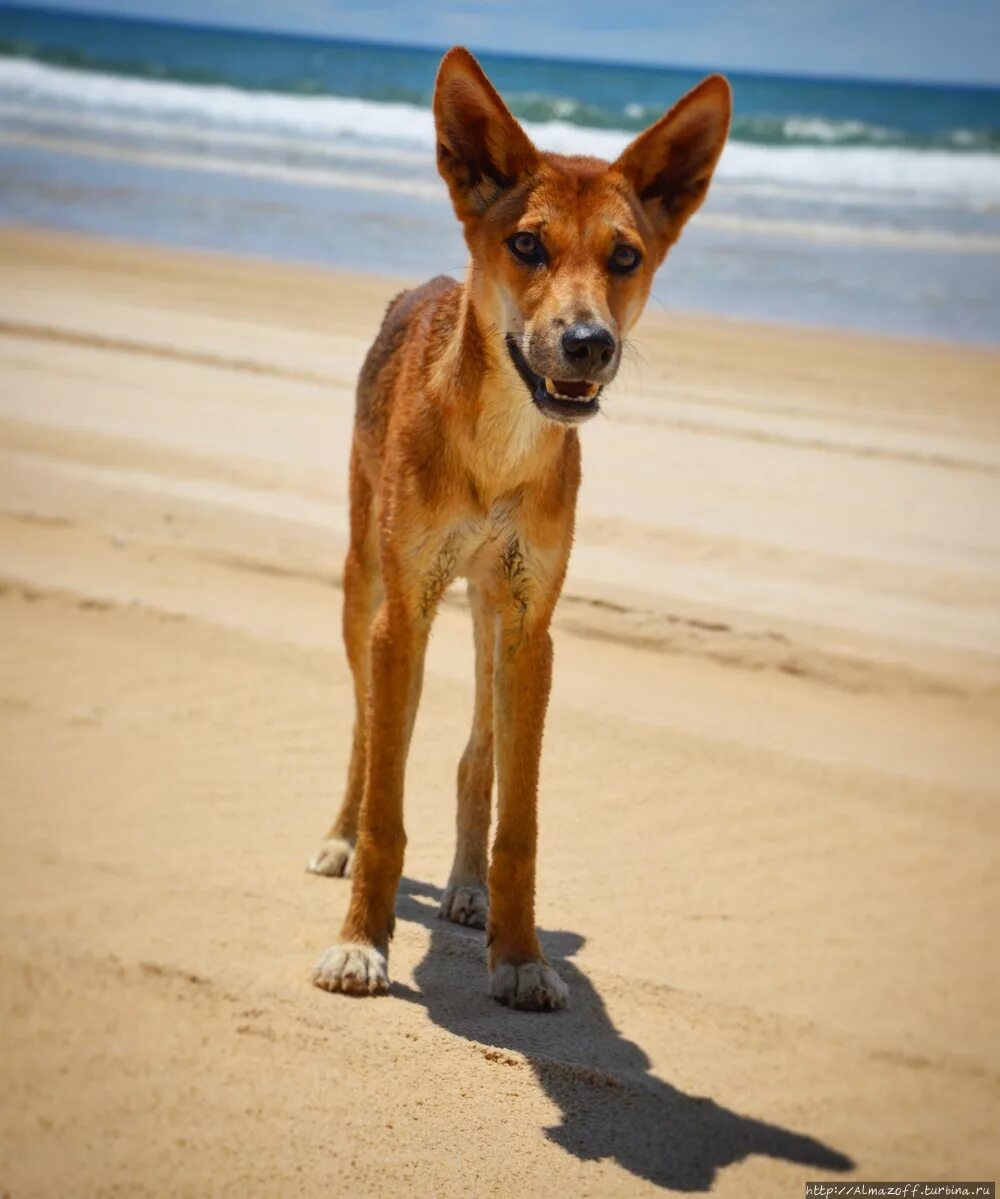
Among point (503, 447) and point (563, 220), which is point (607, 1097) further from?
point (563, 220)

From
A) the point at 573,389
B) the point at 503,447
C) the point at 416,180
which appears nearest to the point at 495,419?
the point at 503,447

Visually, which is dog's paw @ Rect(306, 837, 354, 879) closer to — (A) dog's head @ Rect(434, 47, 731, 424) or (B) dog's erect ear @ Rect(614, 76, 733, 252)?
(A) dog's head @ Rect(434, 47, 731, 424)

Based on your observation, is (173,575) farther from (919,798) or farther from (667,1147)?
(667,1147)

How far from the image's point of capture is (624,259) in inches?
172

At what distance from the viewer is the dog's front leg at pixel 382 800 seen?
4.70m

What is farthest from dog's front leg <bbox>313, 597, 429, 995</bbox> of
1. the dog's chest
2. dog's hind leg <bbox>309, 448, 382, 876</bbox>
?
dog's hind leg <bbox>309, 448, 382, 876</bbox>

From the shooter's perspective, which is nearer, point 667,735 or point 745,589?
point 667,735

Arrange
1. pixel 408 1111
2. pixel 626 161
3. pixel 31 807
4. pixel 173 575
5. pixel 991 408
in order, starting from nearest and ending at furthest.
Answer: pixel 408 1111 < pixel 626 161 < pixel 31 807 < pixel 173 575 < pixel 991 408

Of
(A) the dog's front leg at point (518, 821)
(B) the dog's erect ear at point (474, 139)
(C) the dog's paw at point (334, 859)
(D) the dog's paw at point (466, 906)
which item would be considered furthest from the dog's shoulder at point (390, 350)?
(D) the dog's paw at point (466, 906)

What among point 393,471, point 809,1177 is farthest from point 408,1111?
point 393,471

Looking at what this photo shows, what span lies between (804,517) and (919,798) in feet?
13.4

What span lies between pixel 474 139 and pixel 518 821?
7.17 feet

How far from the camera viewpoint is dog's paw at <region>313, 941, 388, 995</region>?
465 cm

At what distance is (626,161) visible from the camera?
461 centimetres
